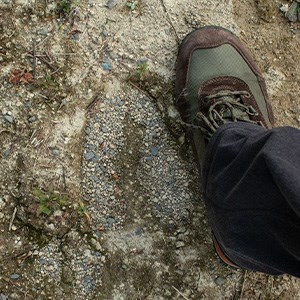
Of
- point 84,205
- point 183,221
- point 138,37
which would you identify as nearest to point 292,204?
point 183,221

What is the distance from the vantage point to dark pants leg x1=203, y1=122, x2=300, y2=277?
5.76ft

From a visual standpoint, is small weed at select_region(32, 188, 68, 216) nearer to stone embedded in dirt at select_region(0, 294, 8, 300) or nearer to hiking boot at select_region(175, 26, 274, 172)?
stone embedded in dirt at select_region(0, 294, 8, 300)

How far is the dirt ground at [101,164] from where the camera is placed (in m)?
2.57

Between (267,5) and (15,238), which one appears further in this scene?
(267,5)

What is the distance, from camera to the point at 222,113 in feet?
8.41

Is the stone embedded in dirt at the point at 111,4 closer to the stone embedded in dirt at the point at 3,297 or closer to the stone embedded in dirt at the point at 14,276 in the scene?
the stone embedded in dirt at the point at 14,276

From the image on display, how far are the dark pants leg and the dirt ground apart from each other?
0.48 m

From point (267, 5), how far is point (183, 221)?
1300mm

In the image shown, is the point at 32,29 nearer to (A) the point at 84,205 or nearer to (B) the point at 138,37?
(B) the point at 138,37

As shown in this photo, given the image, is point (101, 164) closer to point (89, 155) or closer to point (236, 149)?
point (89, 155)

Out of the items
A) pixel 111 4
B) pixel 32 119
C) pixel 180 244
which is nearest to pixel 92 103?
pixel 32 119

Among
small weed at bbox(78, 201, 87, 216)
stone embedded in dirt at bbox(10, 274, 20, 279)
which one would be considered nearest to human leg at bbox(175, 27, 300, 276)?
small weed at bbox(78, 201, 87, 216)

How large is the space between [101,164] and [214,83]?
29.2 inches

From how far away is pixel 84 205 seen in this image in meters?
2.64
